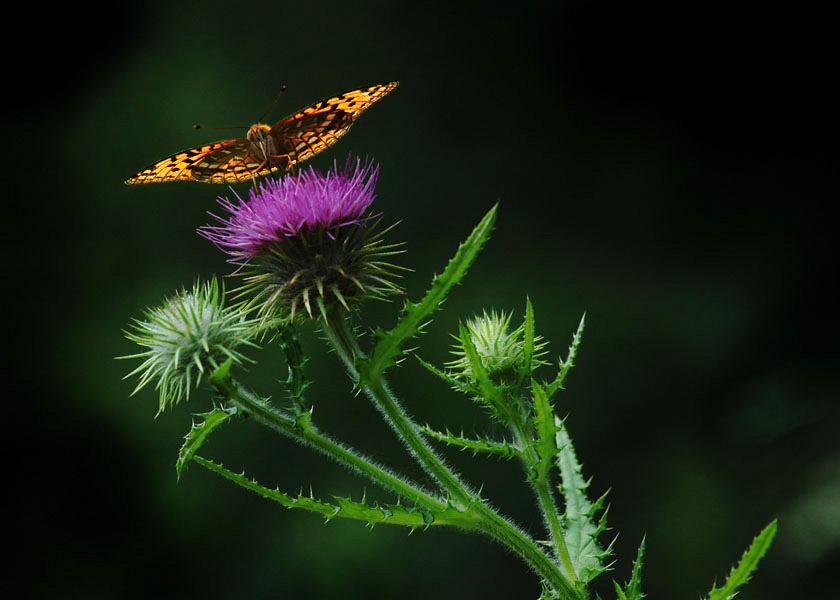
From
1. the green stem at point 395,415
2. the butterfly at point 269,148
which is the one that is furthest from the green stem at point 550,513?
the butterfly at point 269,148

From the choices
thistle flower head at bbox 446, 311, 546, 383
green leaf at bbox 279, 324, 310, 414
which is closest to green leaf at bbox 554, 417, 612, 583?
thistle flower head at bbox 446, 311, 546, 383

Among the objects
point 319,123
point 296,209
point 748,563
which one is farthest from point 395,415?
point 319,123

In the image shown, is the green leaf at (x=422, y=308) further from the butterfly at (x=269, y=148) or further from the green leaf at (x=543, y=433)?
the butterfly at (x=269, y=148)

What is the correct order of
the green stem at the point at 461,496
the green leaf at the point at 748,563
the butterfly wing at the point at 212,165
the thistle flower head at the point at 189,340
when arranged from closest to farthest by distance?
the green leaf at the point at 748,563
the green stem at the point at 461,496
the thistle flower head at the point at 189,340
the butterfly wing at the point at 212,165

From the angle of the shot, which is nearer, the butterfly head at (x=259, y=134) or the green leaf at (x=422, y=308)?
the green leaf at (x=422, y=308)

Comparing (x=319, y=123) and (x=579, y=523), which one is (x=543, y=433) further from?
(x=319, y=123)

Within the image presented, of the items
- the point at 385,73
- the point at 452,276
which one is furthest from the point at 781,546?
the point at 385,73
